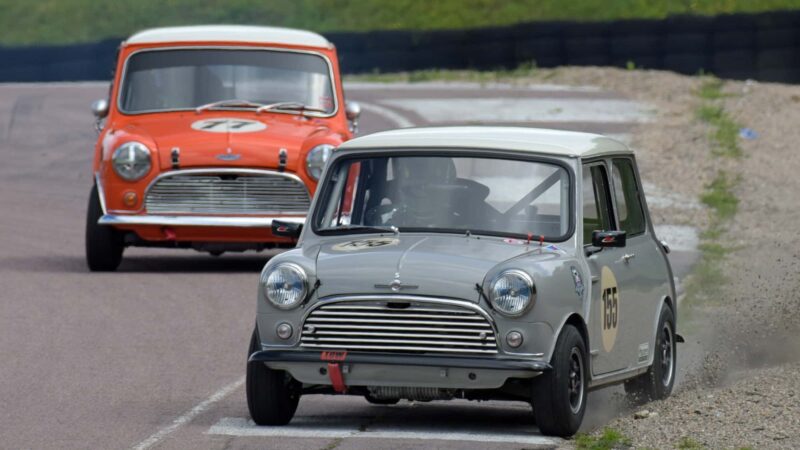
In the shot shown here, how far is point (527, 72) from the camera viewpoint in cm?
3394

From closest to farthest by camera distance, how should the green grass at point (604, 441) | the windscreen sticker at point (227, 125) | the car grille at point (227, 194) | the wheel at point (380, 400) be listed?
the green grass at point (604, 441) < the wheel at point (380, 400) < the car grille at point (227, 194) < the windscreen sticker at point (227, 125)

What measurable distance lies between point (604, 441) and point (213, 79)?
28.5 ft

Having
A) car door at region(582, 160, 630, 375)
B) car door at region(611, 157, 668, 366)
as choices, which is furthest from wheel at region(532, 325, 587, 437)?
car door at region(611, 157, 668, 366)

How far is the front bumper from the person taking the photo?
25.4ft

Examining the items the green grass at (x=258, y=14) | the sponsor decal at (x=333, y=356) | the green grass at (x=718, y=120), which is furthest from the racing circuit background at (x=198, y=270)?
the green grass at (x=258, y=14)

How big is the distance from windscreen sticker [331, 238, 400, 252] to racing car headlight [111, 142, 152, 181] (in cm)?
651

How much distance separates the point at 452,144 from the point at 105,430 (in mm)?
2128

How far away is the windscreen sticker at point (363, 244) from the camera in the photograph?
8.29 m

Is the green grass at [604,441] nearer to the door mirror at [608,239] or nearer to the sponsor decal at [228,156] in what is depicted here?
the door mirror at [608,239]

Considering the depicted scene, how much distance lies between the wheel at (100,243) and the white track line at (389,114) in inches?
420

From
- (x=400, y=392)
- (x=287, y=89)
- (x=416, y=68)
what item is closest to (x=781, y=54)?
(x=416, y=68)

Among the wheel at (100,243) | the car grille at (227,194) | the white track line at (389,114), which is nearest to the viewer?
the car grille at (227,194)

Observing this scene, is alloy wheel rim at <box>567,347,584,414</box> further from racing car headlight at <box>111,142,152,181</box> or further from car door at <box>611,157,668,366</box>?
racing car headlight at <box>111,142,152,181</box>

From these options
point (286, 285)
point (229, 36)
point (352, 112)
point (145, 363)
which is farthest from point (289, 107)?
point (286, 285)
